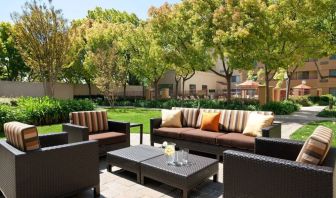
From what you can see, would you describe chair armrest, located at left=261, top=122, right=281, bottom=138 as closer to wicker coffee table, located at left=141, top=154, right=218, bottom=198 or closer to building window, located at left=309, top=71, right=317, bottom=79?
wicker coffee table, located at left=141, top=154, right=218, bottom=198

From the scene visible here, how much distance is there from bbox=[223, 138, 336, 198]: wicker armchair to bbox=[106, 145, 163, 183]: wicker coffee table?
5.71 feet

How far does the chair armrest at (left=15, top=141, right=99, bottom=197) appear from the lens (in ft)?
11.0

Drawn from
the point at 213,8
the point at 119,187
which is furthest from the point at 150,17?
the point at 119,187

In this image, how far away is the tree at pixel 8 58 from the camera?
26.5 meters

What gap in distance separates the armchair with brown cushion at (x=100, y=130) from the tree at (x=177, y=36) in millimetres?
11721

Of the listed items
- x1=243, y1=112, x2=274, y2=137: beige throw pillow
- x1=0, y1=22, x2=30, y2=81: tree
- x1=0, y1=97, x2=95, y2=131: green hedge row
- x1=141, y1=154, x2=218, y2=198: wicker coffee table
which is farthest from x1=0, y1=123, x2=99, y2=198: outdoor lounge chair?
x1=0, y1=22, x2=30, y2=81: tree

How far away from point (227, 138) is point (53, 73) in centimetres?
1121

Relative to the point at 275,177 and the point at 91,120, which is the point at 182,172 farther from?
the point at 91,120

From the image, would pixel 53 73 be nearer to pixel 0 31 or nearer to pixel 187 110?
pixel 187 110

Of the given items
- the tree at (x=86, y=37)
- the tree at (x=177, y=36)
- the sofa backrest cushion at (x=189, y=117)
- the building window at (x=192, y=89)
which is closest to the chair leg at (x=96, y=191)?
the sofa backrest cushion at (x=189, y=117)

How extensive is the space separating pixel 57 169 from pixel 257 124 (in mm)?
4157

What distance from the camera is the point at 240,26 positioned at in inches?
564

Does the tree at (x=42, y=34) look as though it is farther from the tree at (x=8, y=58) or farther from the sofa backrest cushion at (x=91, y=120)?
the tree at (x=8, y=58)

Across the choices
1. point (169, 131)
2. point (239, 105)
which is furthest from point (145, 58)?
point (169, 131)
